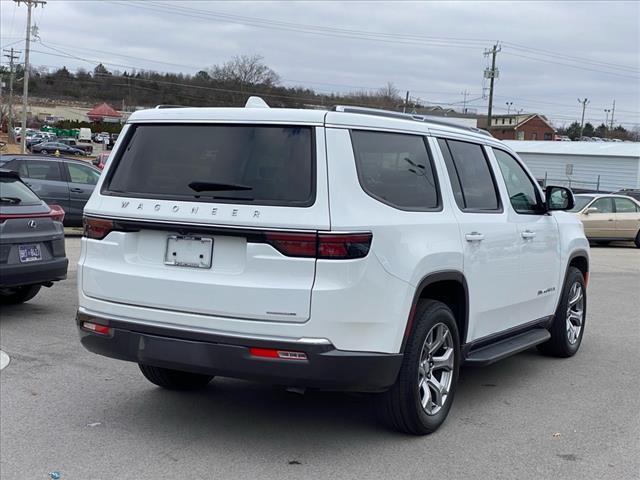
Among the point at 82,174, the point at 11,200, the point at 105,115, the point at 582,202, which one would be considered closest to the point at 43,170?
the point at 82,174

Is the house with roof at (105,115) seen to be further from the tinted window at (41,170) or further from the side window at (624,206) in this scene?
the tinted window at (41,170)

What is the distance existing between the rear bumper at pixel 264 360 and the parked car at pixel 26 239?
4.04 metres

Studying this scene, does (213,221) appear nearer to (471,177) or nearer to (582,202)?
(471,177)

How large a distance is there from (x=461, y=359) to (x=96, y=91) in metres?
127

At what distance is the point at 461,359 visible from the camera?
17.6 ft

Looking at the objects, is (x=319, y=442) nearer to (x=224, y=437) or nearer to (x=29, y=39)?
(x=224, y=437)

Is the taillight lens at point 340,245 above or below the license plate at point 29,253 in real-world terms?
above

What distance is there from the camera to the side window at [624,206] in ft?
72.4

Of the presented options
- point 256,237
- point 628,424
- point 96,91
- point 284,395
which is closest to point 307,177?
point 256,237

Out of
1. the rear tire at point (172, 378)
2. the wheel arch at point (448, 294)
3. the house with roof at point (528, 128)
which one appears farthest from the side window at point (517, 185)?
the house with roof at point (528, 128)

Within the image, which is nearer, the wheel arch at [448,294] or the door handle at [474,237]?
the wheel arch at [448,294]

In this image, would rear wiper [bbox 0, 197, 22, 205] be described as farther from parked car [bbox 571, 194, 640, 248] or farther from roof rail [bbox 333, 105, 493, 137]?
parked car [bbox 571, 194, 640, 248]

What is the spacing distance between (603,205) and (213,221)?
64.0 ft

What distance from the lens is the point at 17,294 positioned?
357 inches
